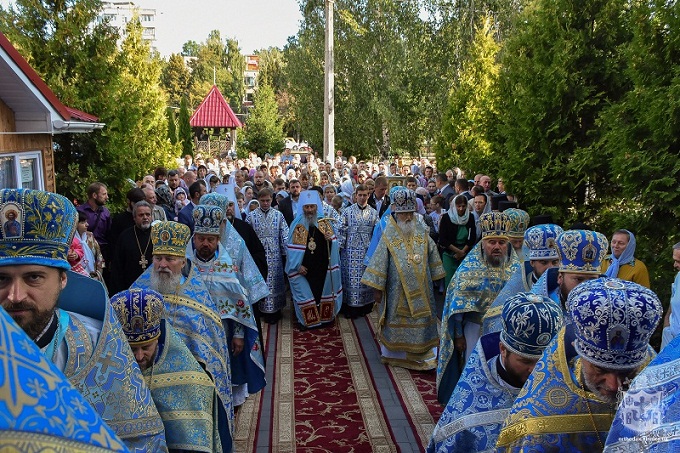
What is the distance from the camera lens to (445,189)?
12.9m

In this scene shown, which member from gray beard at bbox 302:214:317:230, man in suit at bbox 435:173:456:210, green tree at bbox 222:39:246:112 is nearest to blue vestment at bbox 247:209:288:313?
gray beard at bbox 302:214:317:230

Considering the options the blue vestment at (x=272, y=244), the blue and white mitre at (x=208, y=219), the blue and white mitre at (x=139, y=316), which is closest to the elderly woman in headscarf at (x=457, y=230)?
the blue vestment at (x=272, y=244)

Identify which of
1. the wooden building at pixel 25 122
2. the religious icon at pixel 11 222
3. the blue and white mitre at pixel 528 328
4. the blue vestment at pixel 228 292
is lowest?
the blue vestment at pixel 228 292

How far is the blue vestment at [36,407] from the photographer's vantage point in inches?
36.2

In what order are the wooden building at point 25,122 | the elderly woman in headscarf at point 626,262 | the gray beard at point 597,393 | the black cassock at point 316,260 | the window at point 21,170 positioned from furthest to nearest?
the black cassock at point 316,260 < the window at point 21,170 < the wooden building at point 25,122 < the elderly woman in headscarf at point 626,262 < the gray beard at point 597,393

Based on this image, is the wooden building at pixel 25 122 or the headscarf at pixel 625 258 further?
the wooden building at pixel 25 122

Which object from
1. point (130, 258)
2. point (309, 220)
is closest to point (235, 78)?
point (309, 220)

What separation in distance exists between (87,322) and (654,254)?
21.2 feet

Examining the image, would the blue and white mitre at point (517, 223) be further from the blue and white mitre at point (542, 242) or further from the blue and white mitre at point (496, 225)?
the blue and white mitre at point (542, 242)

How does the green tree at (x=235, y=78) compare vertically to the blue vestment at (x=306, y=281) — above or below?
above

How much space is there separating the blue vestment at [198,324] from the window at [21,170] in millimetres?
4454

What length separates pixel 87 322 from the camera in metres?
2.63

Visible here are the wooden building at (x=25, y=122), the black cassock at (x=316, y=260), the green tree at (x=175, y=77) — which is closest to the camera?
the wooden building at (x=25, y=122)

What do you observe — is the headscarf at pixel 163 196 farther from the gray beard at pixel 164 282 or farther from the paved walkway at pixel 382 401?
the gray beard at pixel 164 282
